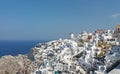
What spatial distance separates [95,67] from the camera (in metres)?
37.6

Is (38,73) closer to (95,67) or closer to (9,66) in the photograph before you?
(95,67)

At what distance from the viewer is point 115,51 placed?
40.4 m

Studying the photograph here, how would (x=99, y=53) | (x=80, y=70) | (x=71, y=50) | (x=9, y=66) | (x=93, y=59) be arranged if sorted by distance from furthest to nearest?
1. (x=9, y=66)
2. (x=71, y=50)
3. (x=99, y=53)
4. (x=93, y=59)
5. (x=80, y=70)

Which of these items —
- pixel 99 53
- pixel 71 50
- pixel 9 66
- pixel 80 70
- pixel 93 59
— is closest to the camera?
pixel 80 70

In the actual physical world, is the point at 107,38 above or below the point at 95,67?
above

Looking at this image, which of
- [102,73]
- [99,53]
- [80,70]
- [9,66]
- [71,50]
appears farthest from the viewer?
[9,66]

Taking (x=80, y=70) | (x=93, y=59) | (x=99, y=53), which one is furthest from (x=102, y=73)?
(x=99, y=53)

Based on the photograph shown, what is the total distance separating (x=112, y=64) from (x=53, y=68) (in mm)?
8613

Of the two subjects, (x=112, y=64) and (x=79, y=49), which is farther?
(x=79, y=49)

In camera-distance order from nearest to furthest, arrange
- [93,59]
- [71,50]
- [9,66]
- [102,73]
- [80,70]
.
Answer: [102,73] < [80,70] < [93,59] < [71,50] < [9,66]

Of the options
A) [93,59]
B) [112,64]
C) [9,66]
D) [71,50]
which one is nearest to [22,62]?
[9,66]

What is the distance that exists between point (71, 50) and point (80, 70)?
46.6 ft

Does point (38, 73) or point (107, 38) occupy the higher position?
point (107, 38)

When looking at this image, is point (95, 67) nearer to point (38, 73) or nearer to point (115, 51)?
point (115, 51)
